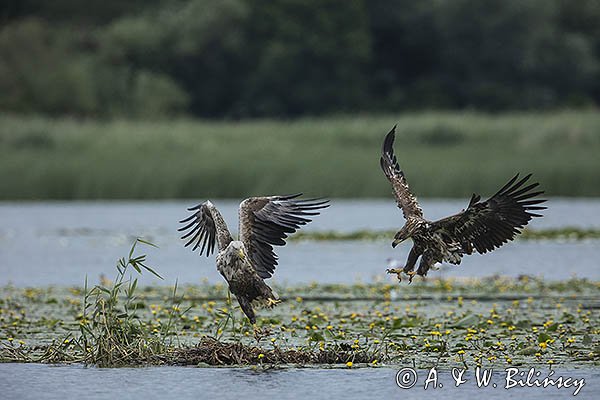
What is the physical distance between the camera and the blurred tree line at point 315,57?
48.5 meters

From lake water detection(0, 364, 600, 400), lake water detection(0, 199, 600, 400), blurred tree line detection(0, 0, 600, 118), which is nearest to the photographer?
lake water detection(0, 364, 600, 400)

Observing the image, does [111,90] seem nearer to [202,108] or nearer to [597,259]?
[202,108]

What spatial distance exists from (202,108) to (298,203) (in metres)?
39.5

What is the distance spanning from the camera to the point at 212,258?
22141 millimetres

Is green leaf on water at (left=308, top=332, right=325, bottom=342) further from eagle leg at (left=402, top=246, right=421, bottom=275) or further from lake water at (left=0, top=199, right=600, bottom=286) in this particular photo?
lake water at (left=0, top=199, right=600, bottom=286)

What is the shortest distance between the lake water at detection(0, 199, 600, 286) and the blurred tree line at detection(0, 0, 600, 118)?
16.5 metres

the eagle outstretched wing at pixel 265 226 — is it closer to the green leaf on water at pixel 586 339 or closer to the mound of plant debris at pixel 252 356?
the mound of plant debris at pixel 252 356

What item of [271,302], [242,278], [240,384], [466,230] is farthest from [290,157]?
[240,384]

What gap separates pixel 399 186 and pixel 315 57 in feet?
123

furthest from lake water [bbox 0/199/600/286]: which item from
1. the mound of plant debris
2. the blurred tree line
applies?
the blurred tree line

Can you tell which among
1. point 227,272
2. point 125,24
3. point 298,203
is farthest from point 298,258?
point 125,24

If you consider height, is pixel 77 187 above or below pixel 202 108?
below

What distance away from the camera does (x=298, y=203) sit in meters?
12.3

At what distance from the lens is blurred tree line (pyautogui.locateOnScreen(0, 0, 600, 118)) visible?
48.5 meters
